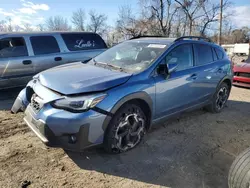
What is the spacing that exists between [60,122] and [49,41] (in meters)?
4.15

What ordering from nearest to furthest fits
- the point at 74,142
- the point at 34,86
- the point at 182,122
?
the point at 74,142 < the point at 34,86 < the point at 182,122

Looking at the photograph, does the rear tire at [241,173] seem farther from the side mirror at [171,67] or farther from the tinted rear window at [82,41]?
the tinted rear window at [82,41]

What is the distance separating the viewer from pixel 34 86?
339 centimetres

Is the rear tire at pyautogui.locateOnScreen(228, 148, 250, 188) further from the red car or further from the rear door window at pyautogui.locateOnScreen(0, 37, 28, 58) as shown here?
the red car

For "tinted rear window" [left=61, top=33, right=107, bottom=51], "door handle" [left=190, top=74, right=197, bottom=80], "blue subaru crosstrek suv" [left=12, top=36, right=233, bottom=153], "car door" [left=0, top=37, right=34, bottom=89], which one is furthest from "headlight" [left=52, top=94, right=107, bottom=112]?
"tinted rear window" [left=61, top=33, right=107, bottom=51]

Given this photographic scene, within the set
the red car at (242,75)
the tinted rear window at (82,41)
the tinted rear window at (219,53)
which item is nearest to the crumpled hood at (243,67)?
the red car at (242,75)

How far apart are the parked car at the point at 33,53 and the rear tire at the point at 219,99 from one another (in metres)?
3.61

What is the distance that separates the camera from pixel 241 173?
2438 mm

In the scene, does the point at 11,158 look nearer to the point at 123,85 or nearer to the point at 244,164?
the point at 123,85

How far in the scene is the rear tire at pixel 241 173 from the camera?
239 cm

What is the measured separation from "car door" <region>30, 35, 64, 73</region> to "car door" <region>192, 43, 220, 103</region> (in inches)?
142

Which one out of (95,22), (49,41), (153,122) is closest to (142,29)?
(95,22)

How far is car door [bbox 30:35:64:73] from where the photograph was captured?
6039 millimetres

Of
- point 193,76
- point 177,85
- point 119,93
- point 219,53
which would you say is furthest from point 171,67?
point 219,53
